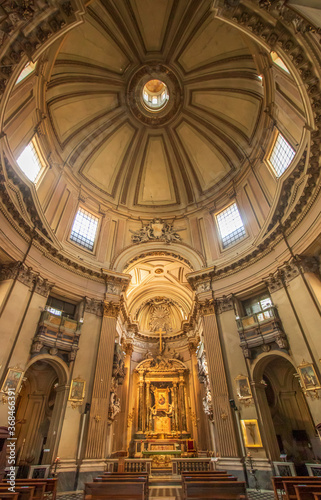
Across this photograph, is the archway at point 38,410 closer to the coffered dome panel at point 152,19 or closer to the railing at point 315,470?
the railing at point 315,470

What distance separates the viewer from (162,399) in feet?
78.2

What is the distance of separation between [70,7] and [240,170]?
46.6 feet

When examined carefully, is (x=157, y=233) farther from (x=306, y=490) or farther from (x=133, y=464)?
(x=306, y=490)

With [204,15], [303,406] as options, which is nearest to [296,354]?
[303,406]

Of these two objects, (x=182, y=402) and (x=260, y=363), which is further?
(x=182, y=402)

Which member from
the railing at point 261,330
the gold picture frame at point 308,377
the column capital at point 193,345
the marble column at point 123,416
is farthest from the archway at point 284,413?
the marble column at point 123,416

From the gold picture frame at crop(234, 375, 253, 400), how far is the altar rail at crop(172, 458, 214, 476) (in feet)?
12.2

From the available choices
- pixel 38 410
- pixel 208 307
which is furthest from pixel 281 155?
pixel 38 410

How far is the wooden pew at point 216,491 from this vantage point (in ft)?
23.6

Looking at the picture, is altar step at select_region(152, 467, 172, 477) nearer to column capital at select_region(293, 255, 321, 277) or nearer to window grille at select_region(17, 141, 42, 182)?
column capital at select_region(293, 255, 321, 277)

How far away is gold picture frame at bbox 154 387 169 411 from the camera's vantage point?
23422mm

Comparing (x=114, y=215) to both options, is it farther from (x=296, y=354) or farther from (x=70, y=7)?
(x=296, y=354)

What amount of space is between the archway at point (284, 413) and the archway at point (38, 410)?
1039cm

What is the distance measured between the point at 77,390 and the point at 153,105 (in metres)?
22.0
